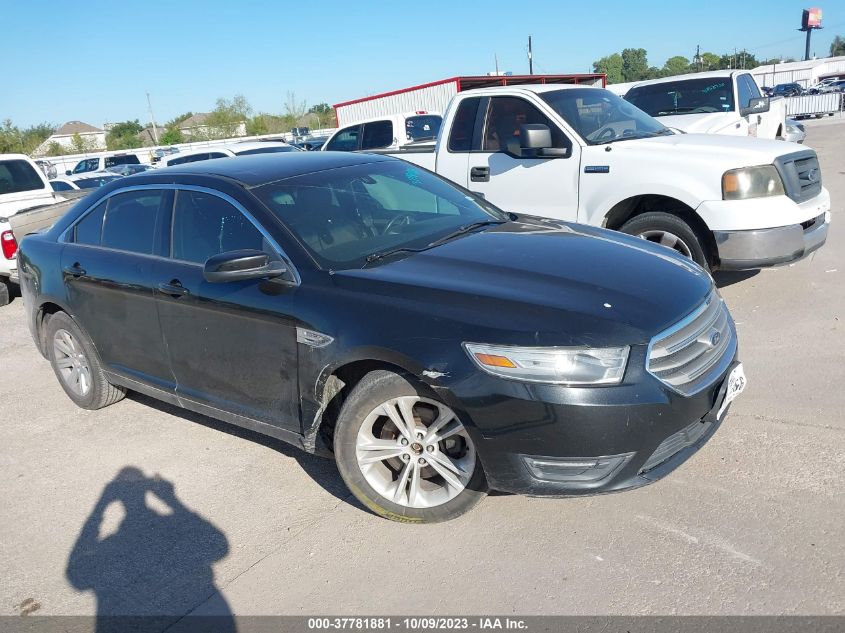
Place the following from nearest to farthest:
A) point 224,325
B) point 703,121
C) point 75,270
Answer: point 224,325
point 75,270
point 703,121

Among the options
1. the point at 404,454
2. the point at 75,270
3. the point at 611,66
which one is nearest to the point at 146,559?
the point at 404,454

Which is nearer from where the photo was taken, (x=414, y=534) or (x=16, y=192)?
(x=414, y=534)

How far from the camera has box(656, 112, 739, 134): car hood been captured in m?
9.99

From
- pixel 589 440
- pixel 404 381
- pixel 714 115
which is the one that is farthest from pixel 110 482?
pixel 714 115

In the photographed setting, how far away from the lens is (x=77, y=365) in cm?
514

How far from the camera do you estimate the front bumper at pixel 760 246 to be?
561 cm

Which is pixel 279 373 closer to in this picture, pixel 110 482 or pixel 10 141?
pixel 110 482

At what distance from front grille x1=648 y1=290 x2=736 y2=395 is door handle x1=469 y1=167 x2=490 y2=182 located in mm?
3804

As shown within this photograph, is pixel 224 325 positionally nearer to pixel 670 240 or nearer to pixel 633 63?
pixel 670 240

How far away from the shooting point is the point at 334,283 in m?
3.39

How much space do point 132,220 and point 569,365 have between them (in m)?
3.07

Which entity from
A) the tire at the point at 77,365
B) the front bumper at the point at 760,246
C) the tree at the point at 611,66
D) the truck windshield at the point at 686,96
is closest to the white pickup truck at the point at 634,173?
the front bumper at the point at 760,246

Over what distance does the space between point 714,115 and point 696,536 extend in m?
8.74

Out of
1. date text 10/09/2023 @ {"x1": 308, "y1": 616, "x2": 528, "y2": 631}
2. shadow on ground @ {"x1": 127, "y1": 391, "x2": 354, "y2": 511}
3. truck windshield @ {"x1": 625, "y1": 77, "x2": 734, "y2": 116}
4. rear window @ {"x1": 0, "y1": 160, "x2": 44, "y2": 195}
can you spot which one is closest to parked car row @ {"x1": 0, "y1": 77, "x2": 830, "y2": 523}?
shadow on ground @ {"x1": 127, "y1": 391, "x2": 354, "y2": 511}
